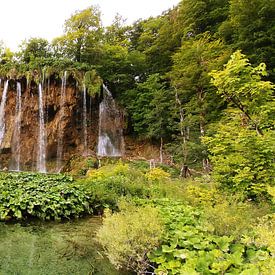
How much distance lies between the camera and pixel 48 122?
53.5 feet

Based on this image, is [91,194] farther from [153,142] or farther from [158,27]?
[158,27]

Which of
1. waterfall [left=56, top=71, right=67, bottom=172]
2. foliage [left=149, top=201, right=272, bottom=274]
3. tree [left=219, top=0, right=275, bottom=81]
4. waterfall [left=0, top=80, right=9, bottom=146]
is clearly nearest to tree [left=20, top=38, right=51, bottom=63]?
waterfall [left=0, top=80, right=9, bottom=146]

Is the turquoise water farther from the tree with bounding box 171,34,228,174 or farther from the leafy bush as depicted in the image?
the tree with bounding box 171,34,228,174

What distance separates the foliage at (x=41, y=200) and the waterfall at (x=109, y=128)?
956cm

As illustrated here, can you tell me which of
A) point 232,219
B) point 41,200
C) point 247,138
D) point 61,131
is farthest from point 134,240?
point 61,131

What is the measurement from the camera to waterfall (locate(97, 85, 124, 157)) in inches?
673

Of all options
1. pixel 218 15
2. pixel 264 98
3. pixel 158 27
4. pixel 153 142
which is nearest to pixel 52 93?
pixel 153 142

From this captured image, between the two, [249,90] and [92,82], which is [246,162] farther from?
[92,82]

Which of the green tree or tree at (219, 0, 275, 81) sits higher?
tree at (219, 0, 275, 81)

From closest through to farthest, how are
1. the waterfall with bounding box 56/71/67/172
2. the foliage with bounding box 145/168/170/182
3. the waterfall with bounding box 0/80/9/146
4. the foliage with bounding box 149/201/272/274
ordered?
1. the foliage with bounding box 149/201/272/274
2. the foliage with bounding box 145/168/170/182
3. the waterfall with bounding box 56/71/67/172
4. the waterfall with bounding box 0/80/9/146

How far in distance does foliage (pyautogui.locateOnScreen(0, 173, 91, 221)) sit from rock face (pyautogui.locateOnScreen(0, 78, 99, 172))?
8.80m

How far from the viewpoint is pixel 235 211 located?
13.6 ft

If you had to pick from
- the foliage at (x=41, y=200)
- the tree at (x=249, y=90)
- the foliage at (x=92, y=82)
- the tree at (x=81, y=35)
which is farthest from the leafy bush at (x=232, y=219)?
the tree at (x=81, y=35)

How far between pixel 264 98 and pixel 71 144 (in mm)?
12660
